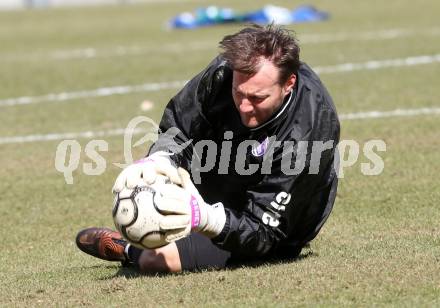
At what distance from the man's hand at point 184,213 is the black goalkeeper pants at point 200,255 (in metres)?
0.47

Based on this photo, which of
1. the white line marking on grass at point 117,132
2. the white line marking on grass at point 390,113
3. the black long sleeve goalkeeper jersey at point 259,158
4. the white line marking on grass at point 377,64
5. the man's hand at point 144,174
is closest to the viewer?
the man's hand at point 144,174

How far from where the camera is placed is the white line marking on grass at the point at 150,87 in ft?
48.8

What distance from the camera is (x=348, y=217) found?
7.79m

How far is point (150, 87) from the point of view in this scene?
604 inches

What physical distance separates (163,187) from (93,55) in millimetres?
14713

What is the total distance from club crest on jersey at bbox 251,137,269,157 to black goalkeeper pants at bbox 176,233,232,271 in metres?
0.64

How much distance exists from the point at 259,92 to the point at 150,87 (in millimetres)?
9590

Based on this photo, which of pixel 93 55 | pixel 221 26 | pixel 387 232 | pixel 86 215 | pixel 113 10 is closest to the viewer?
pixel 387 232

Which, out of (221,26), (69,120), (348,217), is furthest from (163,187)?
(221,26)

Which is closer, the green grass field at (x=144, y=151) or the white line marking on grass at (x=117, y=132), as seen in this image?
the green grass field at (x=144, y=151)

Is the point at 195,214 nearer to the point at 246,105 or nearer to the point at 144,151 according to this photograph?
the point at 246,105

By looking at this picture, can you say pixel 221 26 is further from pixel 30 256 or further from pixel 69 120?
pixel 30 256

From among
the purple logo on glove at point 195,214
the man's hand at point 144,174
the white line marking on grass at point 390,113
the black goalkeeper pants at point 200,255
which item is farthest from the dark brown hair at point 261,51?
the white line marking on grass at point 390,113

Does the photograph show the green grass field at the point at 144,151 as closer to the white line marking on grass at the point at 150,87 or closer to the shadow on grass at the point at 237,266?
the shadow on grass at the point at 237,266
